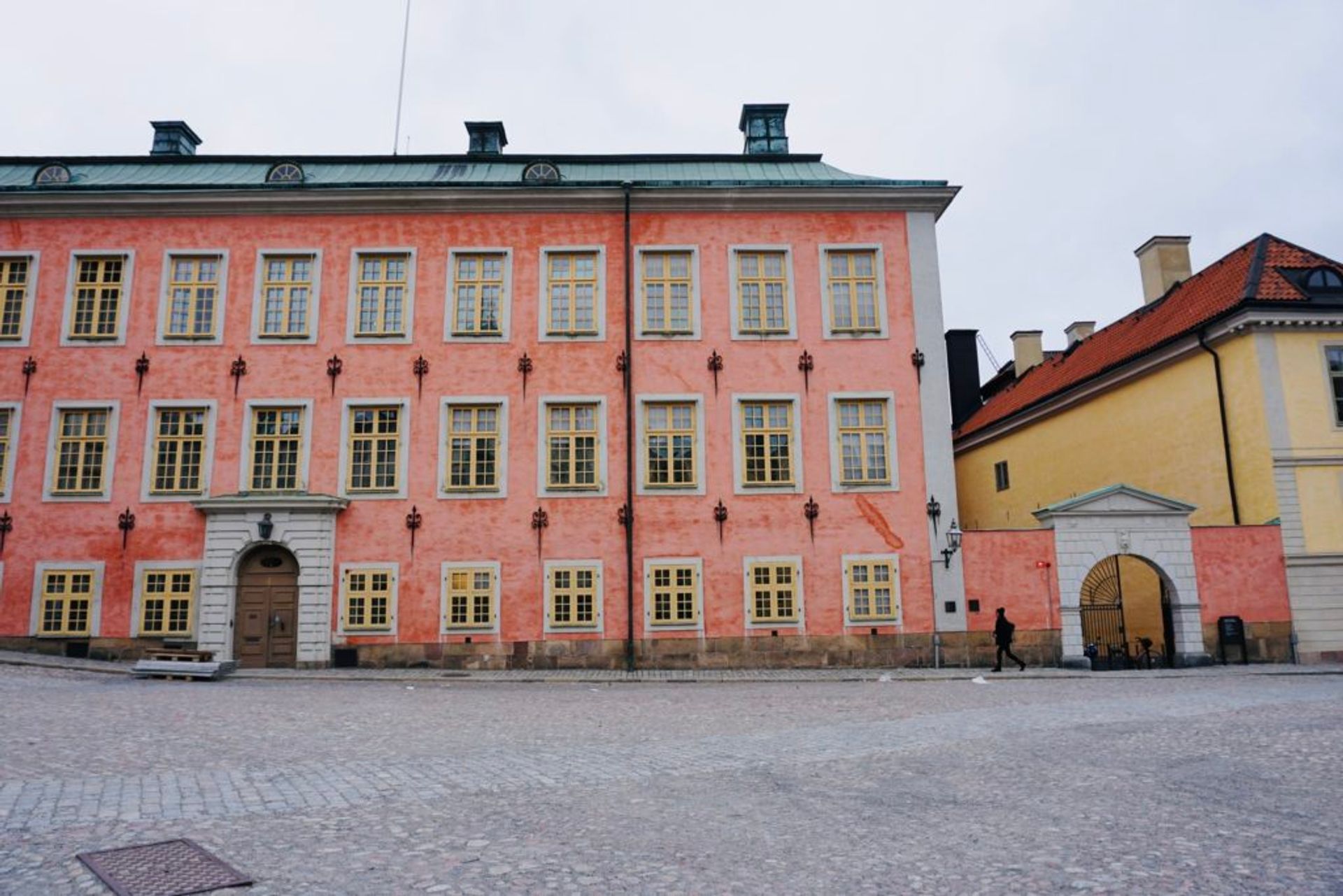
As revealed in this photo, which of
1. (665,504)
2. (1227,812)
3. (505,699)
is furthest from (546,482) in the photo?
(1227,812)

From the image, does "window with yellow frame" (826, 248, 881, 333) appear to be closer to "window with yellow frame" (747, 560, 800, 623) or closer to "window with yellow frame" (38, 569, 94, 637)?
"window with yellow frame" (747, 560, 800, 623)

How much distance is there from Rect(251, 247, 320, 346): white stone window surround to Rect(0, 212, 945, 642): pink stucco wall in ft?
0.49

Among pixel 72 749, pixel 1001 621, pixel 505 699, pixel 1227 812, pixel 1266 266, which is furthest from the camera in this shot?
Answer: pixel 1266 266

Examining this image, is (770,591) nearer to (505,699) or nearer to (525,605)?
(525,605)

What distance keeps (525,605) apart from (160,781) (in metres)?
13.6

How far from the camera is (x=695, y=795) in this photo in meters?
7.40

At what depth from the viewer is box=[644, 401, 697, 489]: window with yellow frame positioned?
866 inches

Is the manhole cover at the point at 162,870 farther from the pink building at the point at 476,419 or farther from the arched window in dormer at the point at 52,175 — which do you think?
the arched window in dormer at the point at 52,175

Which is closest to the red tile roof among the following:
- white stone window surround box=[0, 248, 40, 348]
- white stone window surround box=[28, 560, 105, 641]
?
white stone window surround box=[28, 560, 105, 641]

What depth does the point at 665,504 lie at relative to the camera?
2183cm

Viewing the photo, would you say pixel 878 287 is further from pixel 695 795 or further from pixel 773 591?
pixel 695 795

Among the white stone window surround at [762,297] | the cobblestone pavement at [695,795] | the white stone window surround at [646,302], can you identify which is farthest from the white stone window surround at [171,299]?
the white stone window surround at [762,297]

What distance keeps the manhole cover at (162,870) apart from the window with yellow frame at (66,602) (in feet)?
61.3

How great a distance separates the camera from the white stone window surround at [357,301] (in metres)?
22.5
